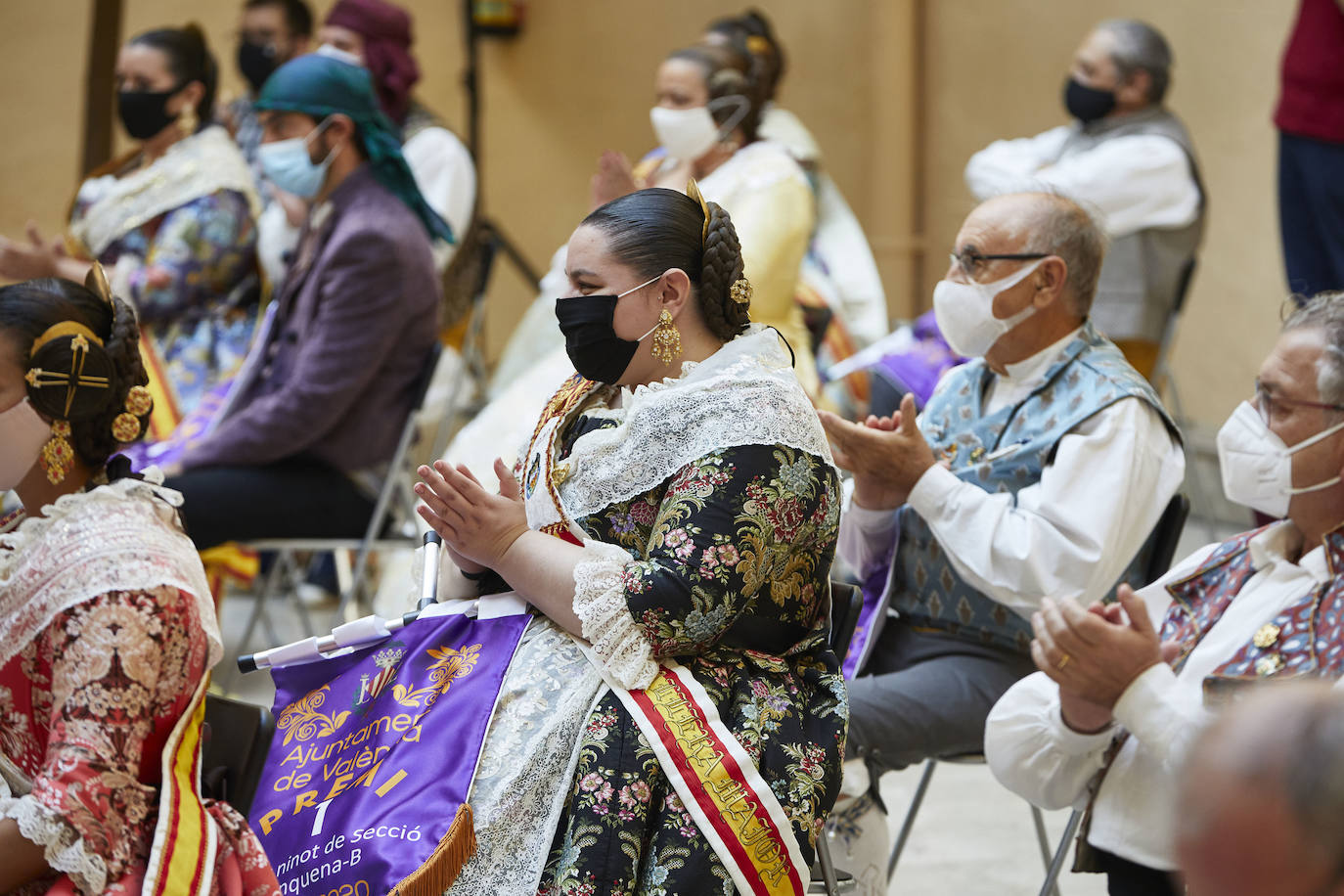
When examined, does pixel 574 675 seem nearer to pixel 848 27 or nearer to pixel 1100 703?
pixel 1100 703

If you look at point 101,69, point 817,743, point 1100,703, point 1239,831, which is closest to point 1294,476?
point 1100,703

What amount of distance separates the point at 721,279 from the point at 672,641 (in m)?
0.51

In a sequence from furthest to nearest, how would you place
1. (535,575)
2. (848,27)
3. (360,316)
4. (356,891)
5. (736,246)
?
1. (848,27)
2. (360,316)
3. (736,246)
4. (535,575)
5. (356,891)

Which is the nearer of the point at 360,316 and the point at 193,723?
the point at 193,723

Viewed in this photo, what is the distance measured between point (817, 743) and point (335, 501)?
7.12 feet

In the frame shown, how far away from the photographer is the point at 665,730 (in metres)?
1.92

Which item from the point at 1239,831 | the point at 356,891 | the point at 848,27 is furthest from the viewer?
the point at 848,27

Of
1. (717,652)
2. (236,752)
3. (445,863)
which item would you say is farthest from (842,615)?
(236,752)

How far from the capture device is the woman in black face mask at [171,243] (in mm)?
4219

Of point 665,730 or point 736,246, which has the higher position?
point 736,246

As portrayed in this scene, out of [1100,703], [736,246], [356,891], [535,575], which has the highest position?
[736,246]

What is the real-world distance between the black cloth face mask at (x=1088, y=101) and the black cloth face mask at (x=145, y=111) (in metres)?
2.65

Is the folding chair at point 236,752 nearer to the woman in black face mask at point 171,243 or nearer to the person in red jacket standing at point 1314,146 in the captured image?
the woman in black face mask at point 171,243

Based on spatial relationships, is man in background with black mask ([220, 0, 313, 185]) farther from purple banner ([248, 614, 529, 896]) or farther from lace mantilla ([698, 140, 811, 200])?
purple banner ([248, 614, 529, 896])
